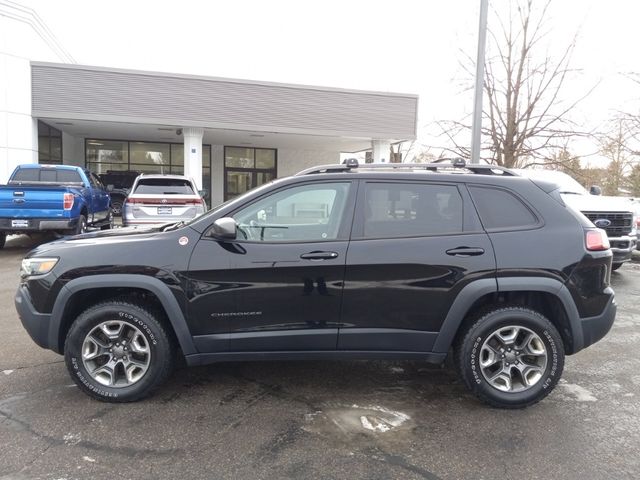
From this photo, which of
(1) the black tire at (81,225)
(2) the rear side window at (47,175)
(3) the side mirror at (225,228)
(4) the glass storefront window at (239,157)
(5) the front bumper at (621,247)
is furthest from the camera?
(4) the glass storefront window at (239,157)

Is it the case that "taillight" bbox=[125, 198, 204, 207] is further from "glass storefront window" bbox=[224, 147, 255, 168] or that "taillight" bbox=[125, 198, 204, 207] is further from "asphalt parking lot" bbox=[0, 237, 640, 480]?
"glass storefront window" bbox=[224, 147, 255, 168]

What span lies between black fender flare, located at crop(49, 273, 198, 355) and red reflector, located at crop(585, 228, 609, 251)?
306cm

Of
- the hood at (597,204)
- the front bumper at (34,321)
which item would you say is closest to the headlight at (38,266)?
the front bumper at (34,321)

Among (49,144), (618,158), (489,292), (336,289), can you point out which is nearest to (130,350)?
(336,289)

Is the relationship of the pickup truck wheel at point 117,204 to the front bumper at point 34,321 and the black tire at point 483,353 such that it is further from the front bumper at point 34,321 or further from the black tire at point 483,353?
the black tire at point 483,353

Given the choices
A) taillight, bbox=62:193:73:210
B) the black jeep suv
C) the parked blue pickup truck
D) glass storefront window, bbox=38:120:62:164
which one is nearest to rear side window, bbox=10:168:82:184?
the parked blue pickup truck

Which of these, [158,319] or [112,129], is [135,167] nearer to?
[112,129]

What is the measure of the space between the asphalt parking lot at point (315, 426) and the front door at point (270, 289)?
53cm

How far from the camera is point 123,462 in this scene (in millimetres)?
2990

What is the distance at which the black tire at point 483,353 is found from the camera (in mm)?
3719

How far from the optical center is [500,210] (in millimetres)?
3855

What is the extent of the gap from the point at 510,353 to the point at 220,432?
2177mm

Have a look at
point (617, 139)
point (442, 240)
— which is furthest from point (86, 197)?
point (617, 139)

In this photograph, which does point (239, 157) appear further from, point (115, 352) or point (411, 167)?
point (115, 352)
